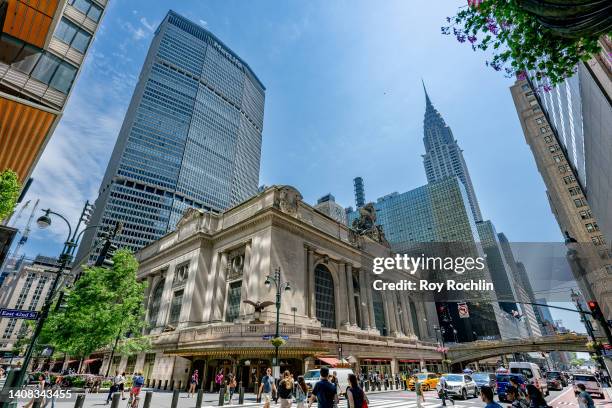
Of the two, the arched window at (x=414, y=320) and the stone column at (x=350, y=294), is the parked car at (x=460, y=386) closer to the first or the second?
the stone column at (x=350, y=294)

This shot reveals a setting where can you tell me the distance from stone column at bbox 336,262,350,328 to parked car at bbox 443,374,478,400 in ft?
56.7

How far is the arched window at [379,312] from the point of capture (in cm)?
4697

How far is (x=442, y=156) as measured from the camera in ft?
579

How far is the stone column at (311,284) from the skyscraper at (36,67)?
91.7 ft

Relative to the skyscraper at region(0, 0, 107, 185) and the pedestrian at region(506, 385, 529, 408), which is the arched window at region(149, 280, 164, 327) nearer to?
the skyscraper at region(0, 0, 107, 185)

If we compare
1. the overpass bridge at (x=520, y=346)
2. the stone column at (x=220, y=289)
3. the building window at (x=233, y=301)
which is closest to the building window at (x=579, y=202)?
the overpass bridge at (x=520, y=346)

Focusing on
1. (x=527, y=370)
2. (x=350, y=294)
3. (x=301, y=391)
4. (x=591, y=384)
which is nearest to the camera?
(x=301, y=391)

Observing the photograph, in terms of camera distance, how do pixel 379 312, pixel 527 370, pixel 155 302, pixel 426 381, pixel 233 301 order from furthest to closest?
pixel 379 312 → pixel 155 302 → pixel 233 301 → pixel 426 381 → pixel 527 370

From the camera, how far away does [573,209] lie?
56125 mm

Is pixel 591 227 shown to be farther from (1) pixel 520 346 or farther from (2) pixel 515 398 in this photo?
(2) pixel 515 398

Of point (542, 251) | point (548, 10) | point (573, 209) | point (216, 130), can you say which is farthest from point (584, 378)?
point (216, 130)

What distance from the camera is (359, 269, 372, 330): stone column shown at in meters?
42.1

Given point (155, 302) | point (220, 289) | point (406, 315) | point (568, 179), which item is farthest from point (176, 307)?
point (568, 179)

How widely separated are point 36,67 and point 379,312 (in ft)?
162
